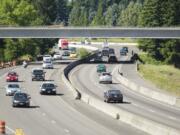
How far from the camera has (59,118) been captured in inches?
2189

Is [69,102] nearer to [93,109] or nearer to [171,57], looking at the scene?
[93,109]

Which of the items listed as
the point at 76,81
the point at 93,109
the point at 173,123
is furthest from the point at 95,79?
the point at 173,123

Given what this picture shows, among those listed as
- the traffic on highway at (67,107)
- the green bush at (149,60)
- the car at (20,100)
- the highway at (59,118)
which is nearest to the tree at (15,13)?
the green bush at (149,60)

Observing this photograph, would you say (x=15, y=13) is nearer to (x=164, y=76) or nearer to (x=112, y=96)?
(x=164, y=76)

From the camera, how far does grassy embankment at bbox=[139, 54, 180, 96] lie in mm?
99100

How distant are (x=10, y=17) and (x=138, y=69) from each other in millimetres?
39534

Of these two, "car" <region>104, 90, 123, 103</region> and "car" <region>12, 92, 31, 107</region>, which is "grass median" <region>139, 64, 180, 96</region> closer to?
"car" <region>104, 90, 123, 103</region>

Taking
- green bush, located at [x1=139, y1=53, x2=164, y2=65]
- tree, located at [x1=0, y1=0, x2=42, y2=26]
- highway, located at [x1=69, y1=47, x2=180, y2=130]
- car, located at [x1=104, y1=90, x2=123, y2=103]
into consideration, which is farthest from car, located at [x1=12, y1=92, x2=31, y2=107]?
tree, located at [x1=0, y1=0, x2=42, y2=26]

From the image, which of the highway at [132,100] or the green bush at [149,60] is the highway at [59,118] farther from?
the green bush at [149,60]

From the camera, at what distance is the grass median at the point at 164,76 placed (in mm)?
99000

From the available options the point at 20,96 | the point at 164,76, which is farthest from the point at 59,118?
the point at 164,76

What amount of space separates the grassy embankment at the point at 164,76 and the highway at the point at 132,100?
550 centimetres

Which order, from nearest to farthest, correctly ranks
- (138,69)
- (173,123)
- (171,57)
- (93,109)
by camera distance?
(173,123) → (93,109) → (138,69) → (171,57)

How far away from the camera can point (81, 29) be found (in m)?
131
